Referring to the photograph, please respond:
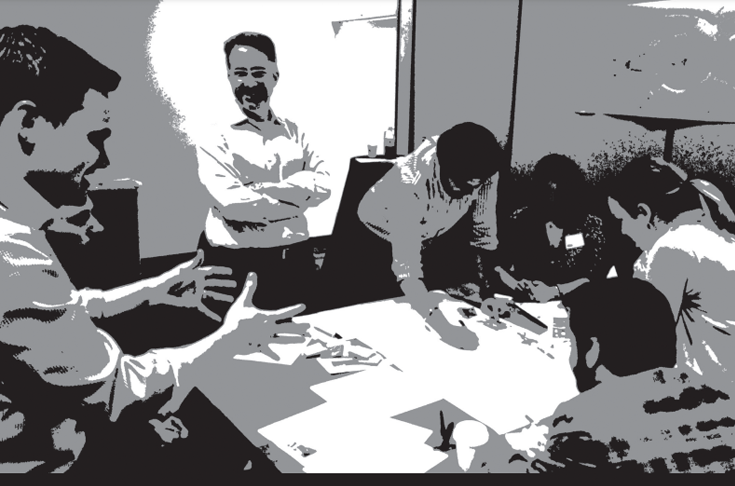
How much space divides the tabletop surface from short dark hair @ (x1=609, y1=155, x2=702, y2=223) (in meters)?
0.52

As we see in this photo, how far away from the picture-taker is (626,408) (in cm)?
111

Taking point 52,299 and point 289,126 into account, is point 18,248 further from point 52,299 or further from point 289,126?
point 289,126

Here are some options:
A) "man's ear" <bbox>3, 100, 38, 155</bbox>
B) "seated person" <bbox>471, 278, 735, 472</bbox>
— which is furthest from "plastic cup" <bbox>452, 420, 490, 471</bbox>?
"man's ear" <bbox>3, 100, 38, 155</bbox>

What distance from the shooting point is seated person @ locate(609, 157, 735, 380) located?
1.24 metres

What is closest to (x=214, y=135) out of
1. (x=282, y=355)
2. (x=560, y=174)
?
(x=282, y=355)

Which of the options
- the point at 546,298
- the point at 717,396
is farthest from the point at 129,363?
the point at 546,298

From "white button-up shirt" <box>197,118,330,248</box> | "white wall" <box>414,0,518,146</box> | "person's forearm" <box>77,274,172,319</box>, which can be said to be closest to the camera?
"person's forearm" <box>77,274,172,319</box>

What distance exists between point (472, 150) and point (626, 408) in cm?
102

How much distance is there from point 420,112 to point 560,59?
1602 millimetres

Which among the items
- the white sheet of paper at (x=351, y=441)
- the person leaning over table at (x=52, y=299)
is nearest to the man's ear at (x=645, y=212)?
the white sheet of paper at (x=351, y=441)

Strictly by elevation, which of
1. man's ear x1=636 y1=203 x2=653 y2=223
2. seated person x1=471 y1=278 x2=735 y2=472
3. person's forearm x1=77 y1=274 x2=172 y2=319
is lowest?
seated person x1=471 y1=278 x2=735 y2=472

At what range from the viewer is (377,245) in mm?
3242

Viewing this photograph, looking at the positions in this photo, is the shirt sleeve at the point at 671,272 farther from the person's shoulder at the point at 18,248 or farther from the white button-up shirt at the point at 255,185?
the person's shoulder at the point at 18,248

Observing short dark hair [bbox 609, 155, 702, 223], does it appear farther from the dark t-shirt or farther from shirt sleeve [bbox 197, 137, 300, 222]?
shirt sleeve [bbox 197, 137, 300, 222]
